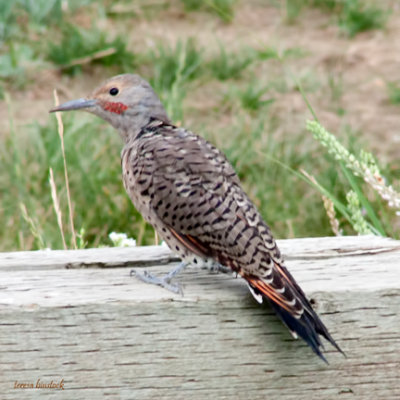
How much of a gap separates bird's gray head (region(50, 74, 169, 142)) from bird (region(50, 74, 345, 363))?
128 millimetres

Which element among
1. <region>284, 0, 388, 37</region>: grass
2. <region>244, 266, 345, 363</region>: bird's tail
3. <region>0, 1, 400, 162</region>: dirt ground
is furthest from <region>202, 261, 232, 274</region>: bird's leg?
<region>284, 0, 388, 37</region>: grass

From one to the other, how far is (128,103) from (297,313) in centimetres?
115

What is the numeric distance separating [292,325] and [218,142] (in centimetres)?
305

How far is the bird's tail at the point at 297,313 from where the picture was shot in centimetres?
236

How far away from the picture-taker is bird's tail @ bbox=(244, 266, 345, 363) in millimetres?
2361

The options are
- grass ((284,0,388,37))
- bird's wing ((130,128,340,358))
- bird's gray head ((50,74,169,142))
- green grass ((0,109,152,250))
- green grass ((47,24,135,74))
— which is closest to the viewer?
bird's wing ((130,128,340,358))

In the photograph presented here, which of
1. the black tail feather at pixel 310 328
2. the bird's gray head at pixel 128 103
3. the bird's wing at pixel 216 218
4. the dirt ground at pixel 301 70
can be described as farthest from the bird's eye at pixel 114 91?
the dirt ground at pixel 301 70

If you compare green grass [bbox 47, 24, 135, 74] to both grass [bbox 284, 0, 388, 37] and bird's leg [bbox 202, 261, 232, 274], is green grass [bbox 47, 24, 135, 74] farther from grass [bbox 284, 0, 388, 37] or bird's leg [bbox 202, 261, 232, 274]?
bird's leg [bbox 202, 261, 232, 274]

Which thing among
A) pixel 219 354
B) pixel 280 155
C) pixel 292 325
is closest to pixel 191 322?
pixel 219 354

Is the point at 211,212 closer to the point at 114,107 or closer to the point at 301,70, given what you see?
the point at 114,107

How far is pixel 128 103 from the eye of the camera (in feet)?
10.4

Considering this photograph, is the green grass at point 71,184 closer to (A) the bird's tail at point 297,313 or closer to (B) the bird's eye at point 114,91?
(B) the bird's eye at point 114,91

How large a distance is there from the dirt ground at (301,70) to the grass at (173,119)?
0.03 meters

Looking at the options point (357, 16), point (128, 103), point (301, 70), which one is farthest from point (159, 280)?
point (357, 16)
